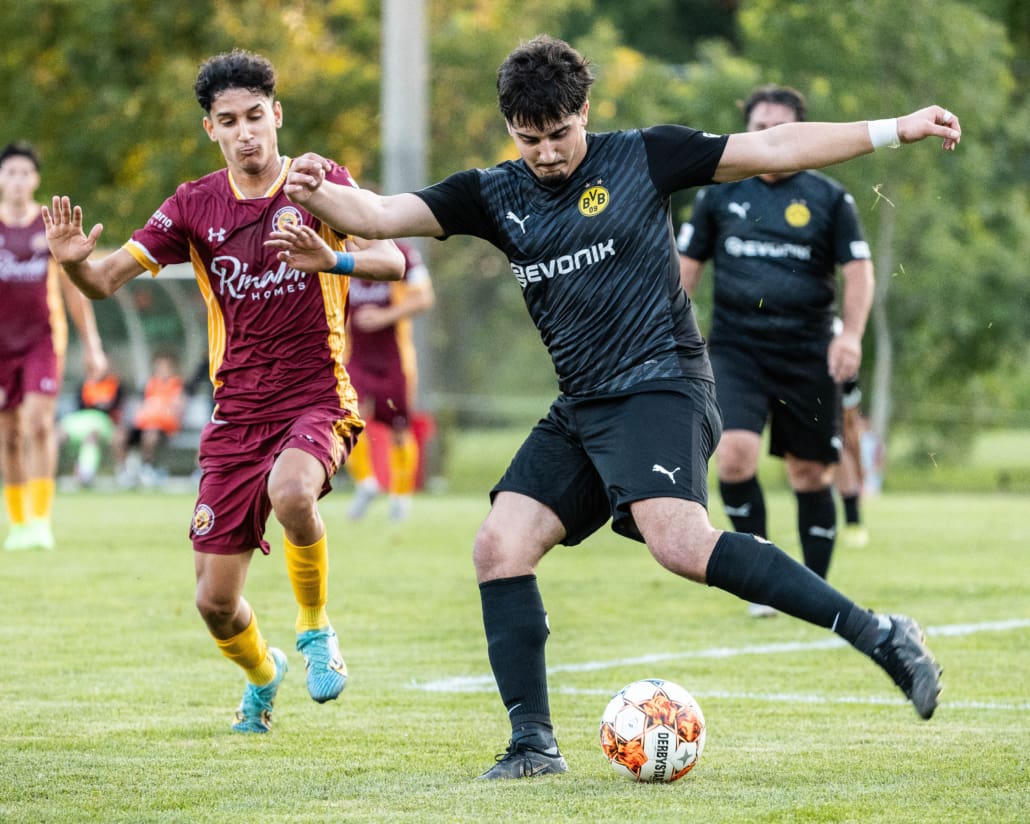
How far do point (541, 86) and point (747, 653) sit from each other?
3506mm

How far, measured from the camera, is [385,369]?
585 inches

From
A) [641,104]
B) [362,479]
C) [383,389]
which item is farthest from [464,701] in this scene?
[641,104]

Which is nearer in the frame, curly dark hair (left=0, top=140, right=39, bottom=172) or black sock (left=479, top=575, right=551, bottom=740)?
black sock (left=479, top=575, right=551, bottom=740)

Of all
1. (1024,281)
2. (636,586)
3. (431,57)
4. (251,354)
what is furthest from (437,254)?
(251,354)

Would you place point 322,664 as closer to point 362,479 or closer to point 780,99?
Result: point 780,99

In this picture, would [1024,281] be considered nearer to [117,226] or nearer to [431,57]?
[431,57]

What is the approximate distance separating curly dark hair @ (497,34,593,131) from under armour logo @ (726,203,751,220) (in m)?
3.95

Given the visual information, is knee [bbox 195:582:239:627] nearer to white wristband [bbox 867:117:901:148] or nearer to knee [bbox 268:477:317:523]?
knee [bbox 268:477:317:523]

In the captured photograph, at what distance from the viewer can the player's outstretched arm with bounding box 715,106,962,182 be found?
505 centimetres

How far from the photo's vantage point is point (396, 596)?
10094 mm

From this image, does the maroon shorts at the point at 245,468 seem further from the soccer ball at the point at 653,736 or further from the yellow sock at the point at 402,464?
the yellow sock at the point at 402,464

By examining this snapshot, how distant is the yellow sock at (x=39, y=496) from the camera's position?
12570 millimetres

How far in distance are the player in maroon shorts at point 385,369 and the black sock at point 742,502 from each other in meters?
5.41

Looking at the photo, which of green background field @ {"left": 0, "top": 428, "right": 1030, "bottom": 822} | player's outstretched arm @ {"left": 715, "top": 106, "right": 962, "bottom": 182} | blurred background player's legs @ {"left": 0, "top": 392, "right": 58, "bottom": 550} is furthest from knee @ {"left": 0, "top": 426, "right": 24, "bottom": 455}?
player's outstretched arm @ {"left": 715, "top": 106, "right": 962, "bottom": 182}
